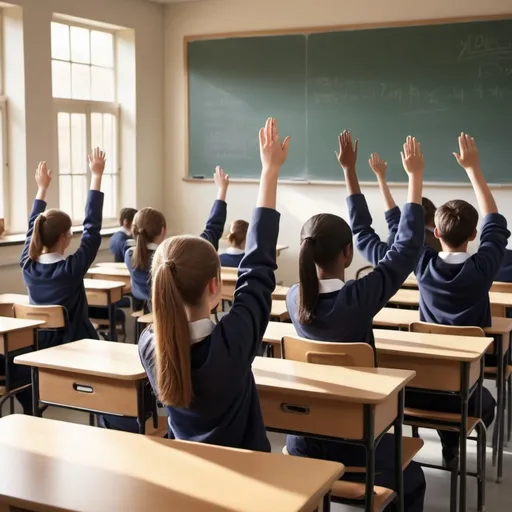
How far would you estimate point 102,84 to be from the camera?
7660 mm

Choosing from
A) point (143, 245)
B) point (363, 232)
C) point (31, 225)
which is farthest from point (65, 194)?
point (363, 232)

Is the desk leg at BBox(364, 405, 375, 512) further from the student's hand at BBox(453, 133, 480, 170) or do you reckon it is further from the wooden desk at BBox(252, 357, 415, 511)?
the student's hand at BBox(453, 133, 480, 170)

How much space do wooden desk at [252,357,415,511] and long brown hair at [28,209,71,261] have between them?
177cm

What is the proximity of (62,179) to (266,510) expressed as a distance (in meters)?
6.14

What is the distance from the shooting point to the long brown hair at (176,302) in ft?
6.03

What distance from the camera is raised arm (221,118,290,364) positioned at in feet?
6.30

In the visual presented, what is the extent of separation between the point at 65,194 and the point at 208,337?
5.61m

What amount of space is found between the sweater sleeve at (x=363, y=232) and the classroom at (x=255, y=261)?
13 mm

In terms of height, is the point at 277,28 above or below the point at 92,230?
above

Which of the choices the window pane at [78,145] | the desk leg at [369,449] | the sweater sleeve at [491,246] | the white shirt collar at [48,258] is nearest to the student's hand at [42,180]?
the white shirt collar at [48,258]

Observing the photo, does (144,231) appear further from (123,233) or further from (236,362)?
(236,362)

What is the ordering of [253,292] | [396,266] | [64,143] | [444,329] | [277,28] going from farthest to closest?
[277,28]
[64,143]
[444,329]
[396,266]
[253,292]

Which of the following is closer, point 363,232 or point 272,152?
point 272,152

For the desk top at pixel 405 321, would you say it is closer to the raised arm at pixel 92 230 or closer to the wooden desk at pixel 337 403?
the wooden desk at pixel 337 403
